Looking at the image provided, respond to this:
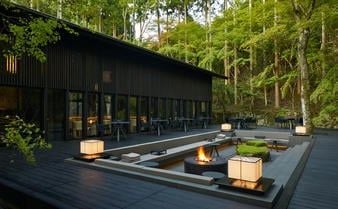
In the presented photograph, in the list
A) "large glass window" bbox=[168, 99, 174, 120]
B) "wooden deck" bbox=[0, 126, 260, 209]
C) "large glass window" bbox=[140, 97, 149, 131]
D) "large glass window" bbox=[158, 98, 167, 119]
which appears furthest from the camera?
"large glass window" bbox=[168, 99, 174, 120]

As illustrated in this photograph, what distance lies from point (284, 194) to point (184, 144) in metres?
7.05

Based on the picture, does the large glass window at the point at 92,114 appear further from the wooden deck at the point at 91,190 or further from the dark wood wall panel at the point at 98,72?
the wooden deck at the point at 91,190

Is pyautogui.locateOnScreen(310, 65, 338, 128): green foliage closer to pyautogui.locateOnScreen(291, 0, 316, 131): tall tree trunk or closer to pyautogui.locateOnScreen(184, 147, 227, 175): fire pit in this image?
pyautogui.locateOnScreen(291, 0, 316, 131): tall tree trunk

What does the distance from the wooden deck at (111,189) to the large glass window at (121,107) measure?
666 centimetres

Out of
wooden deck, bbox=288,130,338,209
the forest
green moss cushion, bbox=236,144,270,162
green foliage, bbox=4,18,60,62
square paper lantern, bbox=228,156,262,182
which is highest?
the forest

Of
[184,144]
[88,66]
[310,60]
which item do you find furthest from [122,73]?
[310,60]

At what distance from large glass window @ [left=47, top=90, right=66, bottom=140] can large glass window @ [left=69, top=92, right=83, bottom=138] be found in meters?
0.37

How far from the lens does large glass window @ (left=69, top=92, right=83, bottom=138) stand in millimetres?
10906

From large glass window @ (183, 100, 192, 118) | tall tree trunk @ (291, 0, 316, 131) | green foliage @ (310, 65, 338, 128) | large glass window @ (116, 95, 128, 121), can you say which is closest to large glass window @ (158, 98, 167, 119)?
large glass window @ (183, 100, 192, 118)

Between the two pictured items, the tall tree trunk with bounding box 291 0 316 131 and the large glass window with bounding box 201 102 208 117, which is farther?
the large glass window with bounding box 201 102 208 117

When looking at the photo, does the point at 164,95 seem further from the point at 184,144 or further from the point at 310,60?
the point at 310,60

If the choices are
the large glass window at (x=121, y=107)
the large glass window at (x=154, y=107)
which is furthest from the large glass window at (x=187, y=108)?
the large glass window at (x=121, y=107)

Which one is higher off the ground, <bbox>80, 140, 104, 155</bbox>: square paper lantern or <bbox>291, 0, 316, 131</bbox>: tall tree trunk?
<bbox>291, 0, 316, 131</bbox>: tall tree trunk

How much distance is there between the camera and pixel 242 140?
1359 cm
